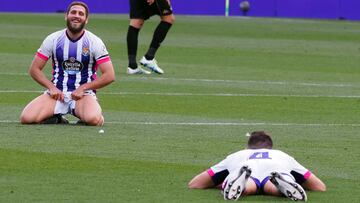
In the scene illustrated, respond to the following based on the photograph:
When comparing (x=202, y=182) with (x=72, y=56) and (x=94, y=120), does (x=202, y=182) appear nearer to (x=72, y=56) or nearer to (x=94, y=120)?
(x=94, y=120)

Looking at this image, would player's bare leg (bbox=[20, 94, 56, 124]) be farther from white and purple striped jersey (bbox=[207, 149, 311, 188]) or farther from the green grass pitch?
white and purple striped jersey (bbox=[207, 149, 311, 188])

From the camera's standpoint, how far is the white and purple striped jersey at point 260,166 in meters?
9.69

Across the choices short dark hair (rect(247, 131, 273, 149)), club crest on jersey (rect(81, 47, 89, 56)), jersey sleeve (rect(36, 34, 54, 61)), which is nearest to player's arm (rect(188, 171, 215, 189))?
short dark hair (rect(247, 131, 273, 149))

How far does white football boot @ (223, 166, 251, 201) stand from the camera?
9.35 metres

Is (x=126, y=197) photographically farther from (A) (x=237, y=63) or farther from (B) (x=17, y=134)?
(A) (x=237, y=63)

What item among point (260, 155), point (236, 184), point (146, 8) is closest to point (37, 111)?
point (260, 155)

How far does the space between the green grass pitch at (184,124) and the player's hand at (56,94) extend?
412 mm

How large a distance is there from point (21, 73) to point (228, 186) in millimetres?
12256

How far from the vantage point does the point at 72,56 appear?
47.9ft

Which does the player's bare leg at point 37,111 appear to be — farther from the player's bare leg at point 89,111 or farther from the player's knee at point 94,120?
the player's knee at point 94,120

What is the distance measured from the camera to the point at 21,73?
21.2m

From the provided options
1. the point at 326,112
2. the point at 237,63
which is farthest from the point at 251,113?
the point at 237,63

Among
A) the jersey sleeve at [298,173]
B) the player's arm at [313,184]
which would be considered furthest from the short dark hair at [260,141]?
the player's arm at [313,184]

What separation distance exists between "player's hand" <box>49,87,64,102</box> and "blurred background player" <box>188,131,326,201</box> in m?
4.44
